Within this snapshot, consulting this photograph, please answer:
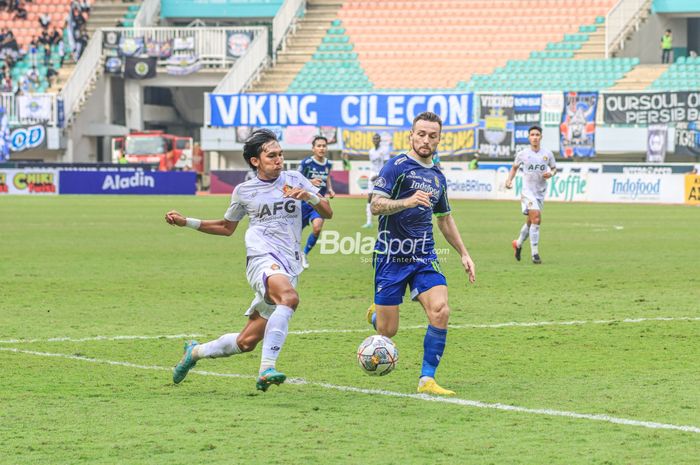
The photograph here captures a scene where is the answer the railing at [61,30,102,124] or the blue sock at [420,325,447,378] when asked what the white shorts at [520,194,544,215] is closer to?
the blue sock at [420,325,447,378]

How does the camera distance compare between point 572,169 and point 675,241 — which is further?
point 572,169

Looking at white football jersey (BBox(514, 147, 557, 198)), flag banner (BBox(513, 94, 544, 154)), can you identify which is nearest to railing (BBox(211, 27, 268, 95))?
flag banner (BBox(513, 94, 544, 154))

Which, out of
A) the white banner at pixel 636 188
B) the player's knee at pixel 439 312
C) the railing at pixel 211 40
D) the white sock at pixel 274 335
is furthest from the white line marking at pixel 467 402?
the railing at pixel 211 40

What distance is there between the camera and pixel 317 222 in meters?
21.1

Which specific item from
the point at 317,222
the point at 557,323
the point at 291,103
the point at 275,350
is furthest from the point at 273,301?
the point at 291,103

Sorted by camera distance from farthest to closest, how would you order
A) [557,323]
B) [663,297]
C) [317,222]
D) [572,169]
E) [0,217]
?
[572,169], [0,217], [317,222], [663,297], [557,323]

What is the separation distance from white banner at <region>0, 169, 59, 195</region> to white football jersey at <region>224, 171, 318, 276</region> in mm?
45014

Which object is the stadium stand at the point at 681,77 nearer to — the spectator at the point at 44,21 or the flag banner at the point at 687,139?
the flag banner at the point at 687,139

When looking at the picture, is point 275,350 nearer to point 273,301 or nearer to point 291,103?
point 273,301

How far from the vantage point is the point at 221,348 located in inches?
379

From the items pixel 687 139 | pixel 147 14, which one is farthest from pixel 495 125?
pixel 147 14

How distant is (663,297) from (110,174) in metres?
40.5

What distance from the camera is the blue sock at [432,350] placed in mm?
9398

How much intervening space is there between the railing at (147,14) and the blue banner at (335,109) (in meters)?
11.7
